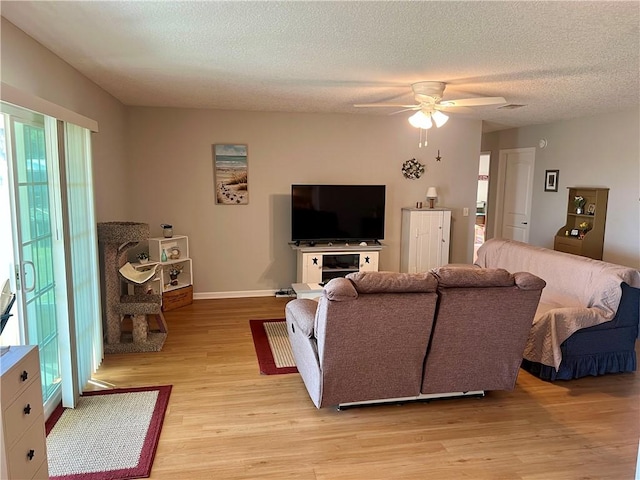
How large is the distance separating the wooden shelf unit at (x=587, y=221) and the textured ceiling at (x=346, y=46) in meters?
1.44

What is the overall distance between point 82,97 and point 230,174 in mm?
2183

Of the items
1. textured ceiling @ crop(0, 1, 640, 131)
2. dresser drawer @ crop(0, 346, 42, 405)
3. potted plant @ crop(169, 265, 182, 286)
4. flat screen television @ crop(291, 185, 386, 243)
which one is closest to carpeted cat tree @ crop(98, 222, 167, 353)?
potted plant @ crop(169, 265, 182, 286)

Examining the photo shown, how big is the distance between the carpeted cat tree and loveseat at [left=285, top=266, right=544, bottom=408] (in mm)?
1686

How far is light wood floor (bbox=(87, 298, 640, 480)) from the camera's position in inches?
99.3

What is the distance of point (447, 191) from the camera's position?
21.0 feet

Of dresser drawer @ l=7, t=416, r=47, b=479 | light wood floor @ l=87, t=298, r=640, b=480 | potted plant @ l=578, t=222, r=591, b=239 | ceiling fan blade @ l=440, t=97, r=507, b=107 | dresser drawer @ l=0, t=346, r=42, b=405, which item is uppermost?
ceiling fan blade @ l=440, t=97, r=507, b=107

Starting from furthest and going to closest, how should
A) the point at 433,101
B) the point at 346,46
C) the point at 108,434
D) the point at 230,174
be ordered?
the point at 230,174 → the point at 433,101 → the point at 346,46 → the point at 108,434

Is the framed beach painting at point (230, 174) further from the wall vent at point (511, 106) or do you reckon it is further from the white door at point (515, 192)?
the white door at point (515, 192)

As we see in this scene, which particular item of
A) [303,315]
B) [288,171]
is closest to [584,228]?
[288,171]

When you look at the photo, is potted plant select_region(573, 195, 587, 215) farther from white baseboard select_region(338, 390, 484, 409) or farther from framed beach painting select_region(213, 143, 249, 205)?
framed beach painting select_region(213, 143, 249, 205)

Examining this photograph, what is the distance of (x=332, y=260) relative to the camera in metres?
5.83

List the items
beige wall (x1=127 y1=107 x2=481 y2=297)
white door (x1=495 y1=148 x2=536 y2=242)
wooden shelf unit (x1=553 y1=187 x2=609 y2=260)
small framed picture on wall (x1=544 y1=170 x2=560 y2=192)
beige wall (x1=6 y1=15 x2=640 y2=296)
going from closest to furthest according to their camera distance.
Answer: beige wall (x1=6 y1=15 x2=640 y2=296) < wooden shelf unit (x1=553 y1=187 x2=609 y2=260) < beige wall (x1=127 y1=107 x2=481 y2=297) < small framed picture on wall (x1=544 y1=170 x2=560 y2=192) < white door (x1=495 y1=148 x2=536 y2=242)

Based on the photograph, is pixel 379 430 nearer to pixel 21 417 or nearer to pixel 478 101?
pixel 21 417

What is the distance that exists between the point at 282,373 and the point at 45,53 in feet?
9.46
